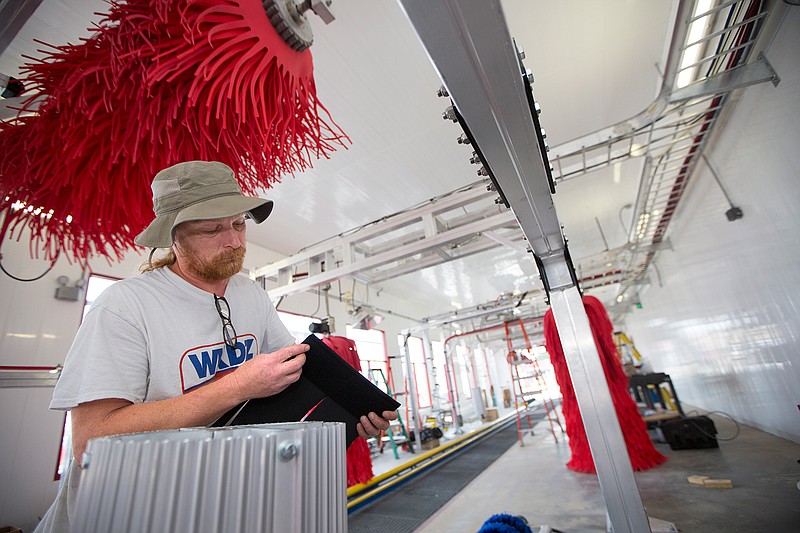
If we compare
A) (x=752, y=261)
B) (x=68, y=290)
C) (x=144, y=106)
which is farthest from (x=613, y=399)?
(x=68, y=290)

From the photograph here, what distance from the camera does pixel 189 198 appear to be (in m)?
0.78

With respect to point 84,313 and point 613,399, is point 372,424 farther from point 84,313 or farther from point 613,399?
point 84,313

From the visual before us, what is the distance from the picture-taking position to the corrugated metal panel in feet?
1.05

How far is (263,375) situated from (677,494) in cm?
309

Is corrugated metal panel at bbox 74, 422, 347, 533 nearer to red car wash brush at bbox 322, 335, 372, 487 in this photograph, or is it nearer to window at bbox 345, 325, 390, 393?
red car wash brush at bbox 322, 335, 372, 487

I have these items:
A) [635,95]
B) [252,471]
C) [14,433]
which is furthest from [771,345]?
[14,433]

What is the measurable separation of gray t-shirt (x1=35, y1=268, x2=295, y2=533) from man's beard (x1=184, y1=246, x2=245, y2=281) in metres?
0.04

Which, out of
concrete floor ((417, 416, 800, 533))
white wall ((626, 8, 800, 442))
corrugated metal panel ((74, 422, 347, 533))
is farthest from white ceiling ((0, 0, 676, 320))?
concrete floor ((417, 416, 800, 533))

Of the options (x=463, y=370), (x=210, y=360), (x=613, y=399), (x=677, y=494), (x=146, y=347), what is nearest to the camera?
(x=146, y=347)

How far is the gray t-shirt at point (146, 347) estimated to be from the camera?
24.7 inches

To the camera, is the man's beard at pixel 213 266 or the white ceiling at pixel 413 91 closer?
the man's beard at pixel 213 266

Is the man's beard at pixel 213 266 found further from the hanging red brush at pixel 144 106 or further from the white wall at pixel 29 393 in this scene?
the white wall at pixel 29 393

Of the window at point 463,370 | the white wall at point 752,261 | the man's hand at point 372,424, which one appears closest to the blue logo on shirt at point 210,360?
the man's hand at point 372,424

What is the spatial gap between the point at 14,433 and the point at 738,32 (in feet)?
17.5
